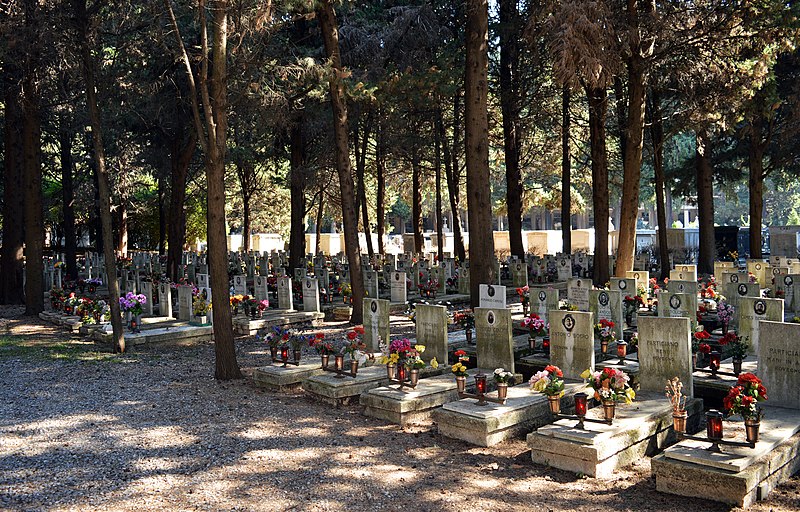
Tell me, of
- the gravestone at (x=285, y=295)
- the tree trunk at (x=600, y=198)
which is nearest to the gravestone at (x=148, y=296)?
the gravestone at (x=285, y=295)

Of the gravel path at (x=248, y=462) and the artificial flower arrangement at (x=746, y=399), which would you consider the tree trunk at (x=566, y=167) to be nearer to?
the gravel path at (x=248, y=462)

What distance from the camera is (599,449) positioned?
6844 millimetres

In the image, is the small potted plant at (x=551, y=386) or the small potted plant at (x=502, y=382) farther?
the small potted plant at (x=502, y=382)

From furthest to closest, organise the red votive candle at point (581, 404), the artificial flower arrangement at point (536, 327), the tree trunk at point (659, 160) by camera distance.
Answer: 1. the tree trunk at point (659, 160)
2. the artificial flower arrangement at point (536, 327)
3. the red votive candle at point (581, 404)

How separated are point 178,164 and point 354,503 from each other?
18952mm

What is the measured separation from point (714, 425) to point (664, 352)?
98.0 inches

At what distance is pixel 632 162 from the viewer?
56.2 feet

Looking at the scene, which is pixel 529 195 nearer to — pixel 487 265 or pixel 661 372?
pixel 487 265

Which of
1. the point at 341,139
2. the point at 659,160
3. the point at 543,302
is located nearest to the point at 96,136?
the point at 341,139

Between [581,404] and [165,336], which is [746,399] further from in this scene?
[165,336]

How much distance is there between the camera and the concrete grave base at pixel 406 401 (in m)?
→ 8.88

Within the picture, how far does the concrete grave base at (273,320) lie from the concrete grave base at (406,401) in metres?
7.42

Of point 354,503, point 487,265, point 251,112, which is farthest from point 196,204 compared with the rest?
point 354,503

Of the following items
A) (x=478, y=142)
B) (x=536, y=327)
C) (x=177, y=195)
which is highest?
(x=177, y=195)
